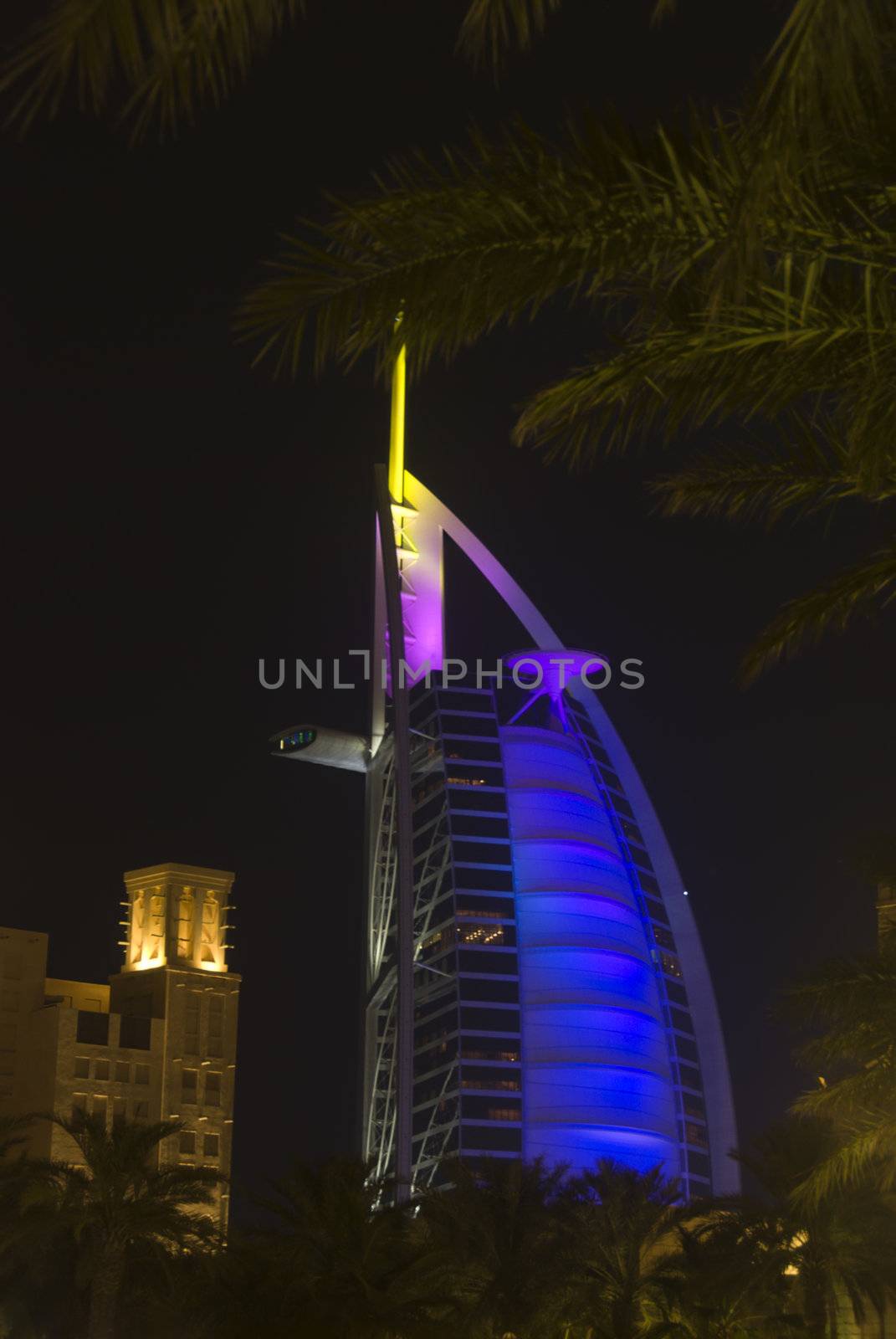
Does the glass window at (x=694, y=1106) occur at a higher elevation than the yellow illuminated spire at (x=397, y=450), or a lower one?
lower

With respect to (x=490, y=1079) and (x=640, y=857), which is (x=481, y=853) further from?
(x=490, y=1079)

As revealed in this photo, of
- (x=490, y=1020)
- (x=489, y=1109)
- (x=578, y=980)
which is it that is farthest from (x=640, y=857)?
(x=489, y=1109)

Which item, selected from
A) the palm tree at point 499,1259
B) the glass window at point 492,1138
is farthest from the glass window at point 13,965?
the palm tree at point 499,1259

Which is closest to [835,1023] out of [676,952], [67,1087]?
[676,952]

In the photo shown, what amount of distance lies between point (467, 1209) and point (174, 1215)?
29.5 ft

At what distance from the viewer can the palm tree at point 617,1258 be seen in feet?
168

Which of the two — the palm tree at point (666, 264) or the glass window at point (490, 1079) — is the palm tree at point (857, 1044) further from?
the glass window at point (490, 1079)

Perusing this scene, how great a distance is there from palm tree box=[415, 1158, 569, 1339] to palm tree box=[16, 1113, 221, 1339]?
6.20 meters

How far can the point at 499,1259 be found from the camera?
5247 cm

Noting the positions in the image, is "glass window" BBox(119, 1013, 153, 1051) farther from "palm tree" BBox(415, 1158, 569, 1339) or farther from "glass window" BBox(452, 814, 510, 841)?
"palm tree" BBox(415, 1158, 569, 1339)

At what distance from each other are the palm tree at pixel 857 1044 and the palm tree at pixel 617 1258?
20464mm

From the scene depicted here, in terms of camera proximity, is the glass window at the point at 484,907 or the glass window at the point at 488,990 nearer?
the glass window at the point at 488,990

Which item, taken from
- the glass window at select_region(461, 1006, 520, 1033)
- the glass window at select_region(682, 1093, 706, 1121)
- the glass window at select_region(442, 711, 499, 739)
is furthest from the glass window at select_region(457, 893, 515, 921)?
the glass window at select_region(682, 1093, 706, 1121)

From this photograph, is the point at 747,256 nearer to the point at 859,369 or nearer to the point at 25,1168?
the point at 859,369
